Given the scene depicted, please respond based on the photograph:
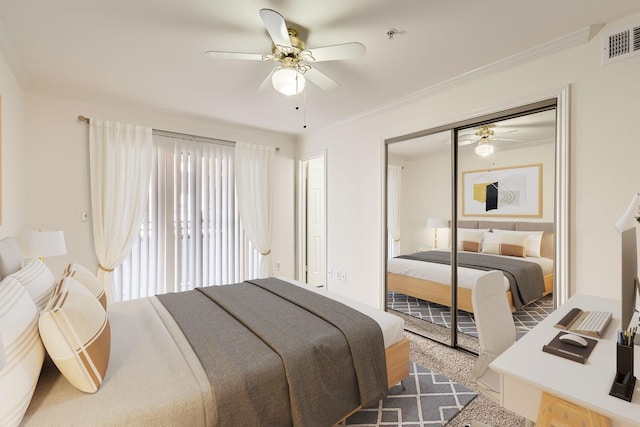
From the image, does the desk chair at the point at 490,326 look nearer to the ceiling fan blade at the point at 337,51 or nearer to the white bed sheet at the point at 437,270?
the white bed sheet at the point at 437,270

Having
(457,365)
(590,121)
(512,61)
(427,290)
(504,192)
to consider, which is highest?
(512,61)

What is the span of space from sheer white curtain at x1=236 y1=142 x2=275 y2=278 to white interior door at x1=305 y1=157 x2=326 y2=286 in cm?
88

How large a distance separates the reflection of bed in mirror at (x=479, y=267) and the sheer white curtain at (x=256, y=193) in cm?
188

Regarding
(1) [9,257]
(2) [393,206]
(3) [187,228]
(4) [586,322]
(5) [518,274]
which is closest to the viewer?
(4) [586,322]

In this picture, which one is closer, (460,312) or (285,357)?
(285,357)

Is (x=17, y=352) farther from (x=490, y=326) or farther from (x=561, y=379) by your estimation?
(x=490, y=326)

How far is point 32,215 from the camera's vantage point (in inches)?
112

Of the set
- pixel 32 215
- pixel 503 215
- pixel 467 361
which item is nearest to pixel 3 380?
pixel 32 215

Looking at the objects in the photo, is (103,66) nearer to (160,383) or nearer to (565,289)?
(160,383)

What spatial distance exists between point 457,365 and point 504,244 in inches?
45.0

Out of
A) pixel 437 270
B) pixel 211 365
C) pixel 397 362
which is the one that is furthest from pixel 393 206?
pixel 211 365

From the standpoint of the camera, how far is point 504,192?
2541 millimetres

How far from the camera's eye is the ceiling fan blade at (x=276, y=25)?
4.82 feet

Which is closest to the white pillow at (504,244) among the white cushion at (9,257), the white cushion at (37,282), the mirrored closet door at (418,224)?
the mirrored closet door at (418,224)
